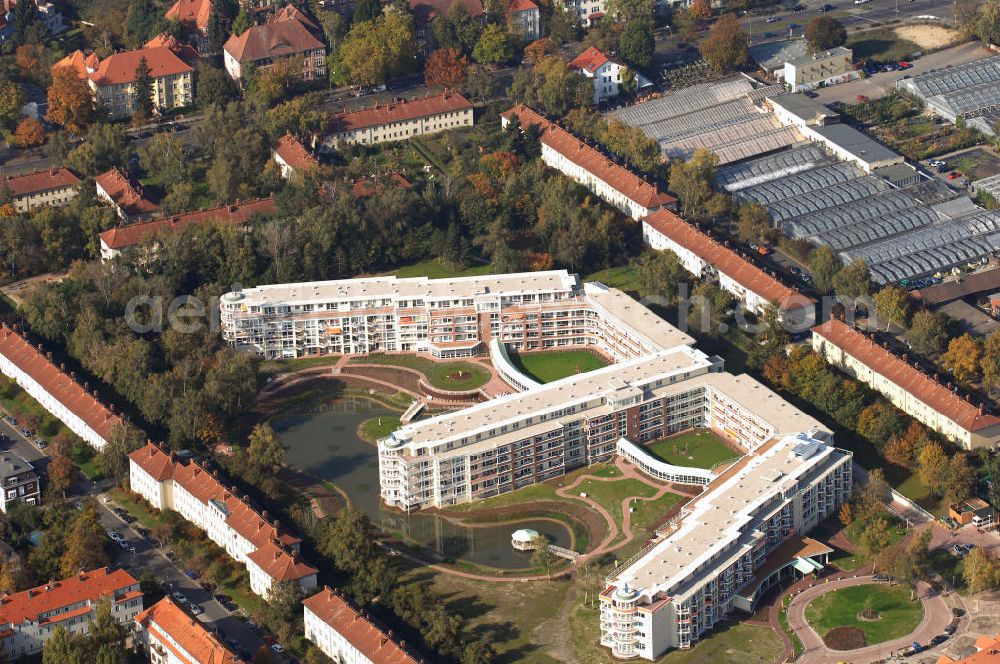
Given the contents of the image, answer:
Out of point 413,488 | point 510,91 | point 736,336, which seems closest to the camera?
point 413,488

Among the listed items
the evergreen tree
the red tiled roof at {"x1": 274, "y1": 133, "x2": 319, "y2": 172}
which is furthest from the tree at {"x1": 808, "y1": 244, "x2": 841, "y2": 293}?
the evergreen tree

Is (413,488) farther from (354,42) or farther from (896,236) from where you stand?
(354,42)

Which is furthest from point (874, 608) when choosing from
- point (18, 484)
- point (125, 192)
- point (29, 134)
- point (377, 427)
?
point (29, 134)

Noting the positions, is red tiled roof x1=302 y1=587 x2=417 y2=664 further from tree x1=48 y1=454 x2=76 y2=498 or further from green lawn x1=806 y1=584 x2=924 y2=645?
green lawn x1=806 y1=584 x2=924 y2=645

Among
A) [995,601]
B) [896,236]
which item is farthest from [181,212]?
[995,601]

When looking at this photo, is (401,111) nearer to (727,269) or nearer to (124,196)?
(124,196)

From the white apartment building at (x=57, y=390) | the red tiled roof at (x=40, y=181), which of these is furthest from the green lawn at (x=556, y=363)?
the red tiled roof at (x=40, y=181)

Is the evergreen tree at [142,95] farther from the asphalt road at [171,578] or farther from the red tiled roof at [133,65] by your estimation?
the asphalt road at [171,578]

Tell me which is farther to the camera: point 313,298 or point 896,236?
point 896,236
